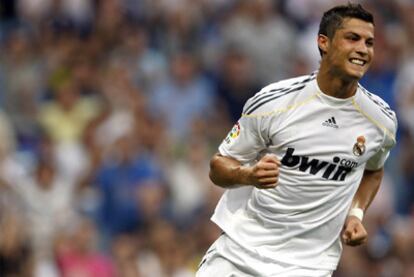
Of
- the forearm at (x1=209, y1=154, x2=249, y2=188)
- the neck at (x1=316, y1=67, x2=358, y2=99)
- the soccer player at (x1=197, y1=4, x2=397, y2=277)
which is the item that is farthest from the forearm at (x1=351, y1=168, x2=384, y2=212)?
the forearm at (x1=209, y1=154, x2=249, y2=188)

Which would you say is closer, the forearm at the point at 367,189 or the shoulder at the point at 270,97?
the shoulder at the point at 270,97

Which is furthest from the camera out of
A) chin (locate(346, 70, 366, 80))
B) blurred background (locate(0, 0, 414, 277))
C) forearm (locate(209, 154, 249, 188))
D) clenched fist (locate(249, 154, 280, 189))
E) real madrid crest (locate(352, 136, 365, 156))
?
blurred background (locate(0, 0, 414, 277))

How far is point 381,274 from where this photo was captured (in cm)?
1194

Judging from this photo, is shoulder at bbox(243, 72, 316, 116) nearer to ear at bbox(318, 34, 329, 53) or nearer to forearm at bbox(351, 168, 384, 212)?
ear at bbox(318, 34, 329, 53)

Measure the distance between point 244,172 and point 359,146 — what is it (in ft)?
2.44

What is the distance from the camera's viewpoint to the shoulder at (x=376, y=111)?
6676 millimetres

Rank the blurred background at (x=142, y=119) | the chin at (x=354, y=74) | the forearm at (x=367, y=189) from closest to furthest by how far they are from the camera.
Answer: the chin at (x=354, y=74), the forearm at (x=367, y=189), the blurred background at (x=142, y=119)

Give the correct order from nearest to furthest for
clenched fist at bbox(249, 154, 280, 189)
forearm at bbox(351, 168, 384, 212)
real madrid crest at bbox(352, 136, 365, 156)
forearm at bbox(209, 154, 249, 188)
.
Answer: clenched fist at bbox(249, 154, 280, 189)
forearm at bbox(209, 154, 249, 188)
real madrid crest at bbox(352, 136, 365, 156)
forearm at bbox(351, 168, 384, 212)

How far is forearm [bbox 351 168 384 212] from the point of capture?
6.96m

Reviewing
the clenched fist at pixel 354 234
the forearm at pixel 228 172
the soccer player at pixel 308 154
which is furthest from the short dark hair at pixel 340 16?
the clenched fist at pixel 354 234

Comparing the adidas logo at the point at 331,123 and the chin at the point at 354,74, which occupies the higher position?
the chin at the point at 354,74

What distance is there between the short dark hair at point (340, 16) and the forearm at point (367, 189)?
896mm

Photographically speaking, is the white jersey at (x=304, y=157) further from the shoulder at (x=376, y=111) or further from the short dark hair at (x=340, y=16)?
the short dark hair at (x=340, y=16)

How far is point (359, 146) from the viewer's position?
22.0ft
